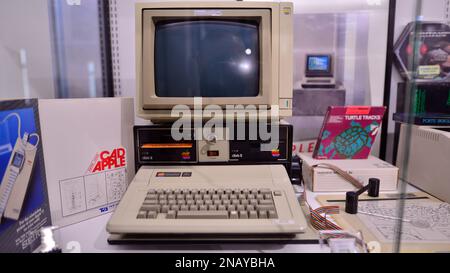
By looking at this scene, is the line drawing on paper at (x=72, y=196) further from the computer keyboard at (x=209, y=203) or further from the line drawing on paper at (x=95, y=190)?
the computer keyboard at (x=209, y=203)

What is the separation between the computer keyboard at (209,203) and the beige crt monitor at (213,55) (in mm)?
221

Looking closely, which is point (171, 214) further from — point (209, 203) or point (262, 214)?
point (262, 214)

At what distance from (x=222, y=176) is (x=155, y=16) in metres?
0.58

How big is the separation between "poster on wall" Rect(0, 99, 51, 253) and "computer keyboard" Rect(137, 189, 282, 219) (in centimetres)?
27

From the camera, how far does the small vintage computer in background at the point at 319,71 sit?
57.7 inches

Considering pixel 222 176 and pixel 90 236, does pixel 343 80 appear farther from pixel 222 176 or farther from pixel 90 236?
pixel 90 236

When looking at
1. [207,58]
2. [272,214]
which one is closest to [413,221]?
[272,214]

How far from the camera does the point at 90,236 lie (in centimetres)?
85

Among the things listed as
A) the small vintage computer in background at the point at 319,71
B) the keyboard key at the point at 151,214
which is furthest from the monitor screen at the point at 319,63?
the keyboard key at the point at 151,214

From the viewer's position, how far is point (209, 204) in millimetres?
832

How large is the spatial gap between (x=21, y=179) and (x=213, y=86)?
625 mm

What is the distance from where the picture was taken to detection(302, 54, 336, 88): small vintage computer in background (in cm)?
146
